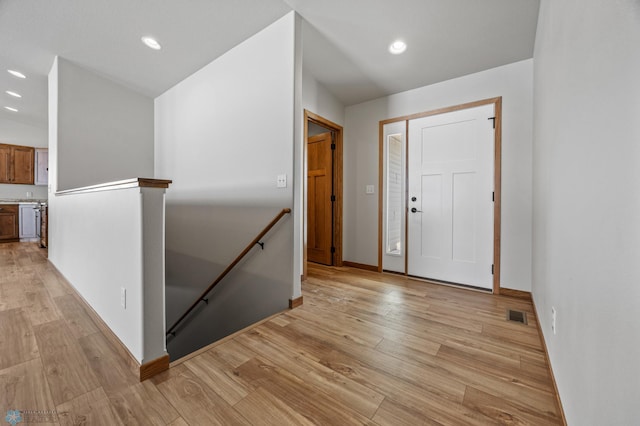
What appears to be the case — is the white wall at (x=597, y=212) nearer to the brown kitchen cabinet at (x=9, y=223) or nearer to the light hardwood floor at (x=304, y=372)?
the light hardwood floor at (x=304, y=372)

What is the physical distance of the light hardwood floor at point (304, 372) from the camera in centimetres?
114

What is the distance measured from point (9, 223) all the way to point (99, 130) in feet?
14.5

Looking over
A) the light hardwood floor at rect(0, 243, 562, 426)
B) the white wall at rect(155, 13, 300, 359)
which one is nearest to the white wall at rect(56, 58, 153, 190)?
the white wall at rect(155, 13, 300, 359)

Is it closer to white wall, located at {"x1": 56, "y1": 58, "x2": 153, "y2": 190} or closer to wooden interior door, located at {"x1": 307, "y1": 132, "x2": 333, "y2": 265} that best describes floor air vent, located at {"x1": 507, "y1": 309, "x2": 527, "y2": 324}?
wooden interior door, located at {"x1": 307, "y1": 132, "x2": 333, "y2": 265}

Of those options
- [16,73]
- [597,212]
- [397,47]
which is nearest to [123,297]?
[597,212]

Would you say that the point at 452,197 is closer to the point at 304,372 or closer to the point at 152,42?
the point at 304,372

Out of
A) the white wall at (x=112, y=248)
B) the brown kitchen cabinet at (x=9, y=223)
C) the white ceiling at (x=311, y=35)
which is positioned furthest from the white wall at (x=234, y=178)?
the brown kitchen cabinet at (x=9, y=223)

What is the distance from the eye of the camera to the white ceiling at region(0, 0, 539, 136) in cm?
214

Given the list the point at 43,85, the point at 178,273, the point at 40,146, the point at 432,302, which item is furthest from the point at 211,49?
the point at 40,146

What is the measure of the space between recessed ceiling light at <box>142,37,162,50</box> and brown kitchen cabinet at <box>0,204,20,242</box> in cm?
592

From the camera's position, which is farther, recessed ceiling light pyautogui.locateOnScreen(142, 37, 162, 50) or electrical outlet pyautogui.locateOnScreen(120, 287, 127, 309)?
recessed ceiling light pyautogui.locateOnScreen(142, 37, 162, 50)

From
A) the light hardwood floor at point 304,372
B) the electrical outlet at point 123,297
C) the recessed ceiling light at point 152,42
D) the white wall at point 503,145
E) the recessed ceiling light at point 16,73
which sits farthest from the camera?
the recessed ceiling light at point 16,73

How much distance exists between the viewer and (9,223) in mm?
5742

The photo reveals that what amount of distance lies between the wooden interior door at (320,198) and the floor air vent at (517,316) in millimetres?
2258
